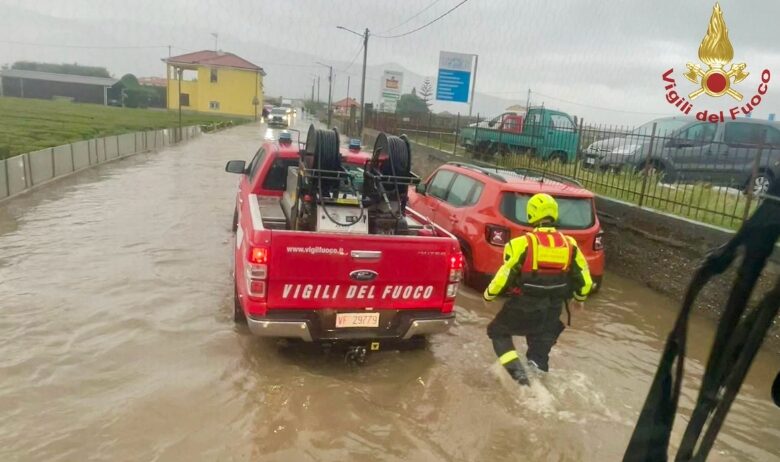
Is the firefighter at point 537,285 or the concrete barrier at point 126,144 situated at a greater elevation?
the firefighter at point 537,285

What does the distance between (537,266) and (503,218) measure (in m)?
2.27

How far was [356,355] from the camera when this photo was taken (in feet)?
16.5

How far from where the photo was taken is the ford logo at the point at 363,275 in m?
4.54

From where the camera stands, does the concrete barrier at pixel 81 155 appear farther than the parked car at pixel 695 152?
Yes

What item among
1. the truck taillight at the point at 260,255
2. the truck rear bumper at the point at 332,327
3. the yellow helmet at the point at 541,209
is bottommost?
the truck rear bumper at the point at 332,327

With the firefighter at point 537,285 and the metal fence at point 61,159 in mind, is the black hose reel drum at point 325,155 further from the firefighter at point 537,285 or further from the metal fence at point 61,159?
the metal fence at point 61,159

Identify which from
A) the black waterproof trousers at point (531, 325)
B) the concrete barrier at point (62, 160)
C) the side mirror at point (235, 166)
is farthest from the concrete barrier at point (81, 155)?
the black waterproof trousers at point (531, 325)

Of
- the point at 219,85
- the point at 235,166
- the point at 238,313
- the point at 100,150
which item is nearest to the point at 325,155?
the point at 238,313

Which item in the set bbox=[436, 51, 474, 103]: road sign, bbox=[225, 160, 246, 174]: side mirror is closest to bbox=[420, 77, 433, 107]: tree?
bbox=[436, 51, 474, 103]: road sign

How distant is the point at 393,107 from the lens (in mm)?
40688

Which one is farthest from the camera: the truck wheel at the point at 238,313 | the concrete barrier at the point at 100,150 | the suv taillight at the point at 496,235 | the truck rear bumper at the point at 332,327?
the concrete barrier at the point at 100,150

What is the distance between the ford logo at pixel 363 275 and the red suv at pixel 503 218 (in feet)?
8.14

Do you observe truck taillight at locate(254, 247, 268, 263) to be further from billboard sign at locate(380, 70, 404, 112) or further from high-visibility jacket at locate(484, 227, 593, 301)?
billboard sign at locate(380, 70, 404, 112)

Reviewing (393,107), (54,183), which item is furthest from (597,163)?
(393,107)
